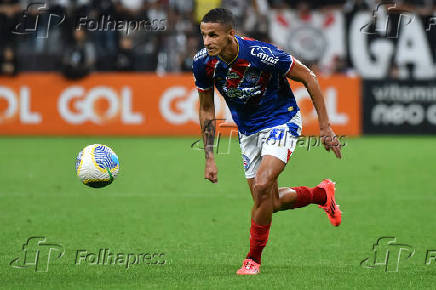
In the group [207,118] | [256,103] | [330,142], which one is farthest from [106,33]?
[330,142]

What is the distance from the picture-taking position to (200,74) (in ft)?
22.9

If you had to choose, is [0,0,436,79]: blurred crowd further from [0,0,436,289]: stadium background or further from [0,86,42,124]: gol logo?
[0,86,42,124]: gol logo

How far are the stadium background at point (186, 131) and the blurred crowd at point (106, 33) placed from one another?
0.04 m

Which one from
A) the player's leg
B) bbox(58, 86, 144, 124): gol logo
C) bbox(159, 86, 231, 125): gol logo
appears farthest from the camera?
bbox(159, 86, 231, 125): gol logo

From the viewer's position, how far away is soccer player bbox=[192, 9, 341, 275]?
21.7ft

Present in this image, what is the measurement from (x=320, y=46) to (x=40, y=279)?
1609 cm

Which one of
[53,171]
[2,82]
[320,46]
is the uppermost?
[320,46]

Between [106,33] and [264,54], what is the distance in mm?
13975

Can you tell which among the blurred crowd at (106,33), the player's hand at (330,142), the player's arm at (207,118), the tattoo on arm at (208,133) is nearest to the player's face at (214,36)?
the player's arm at (207,118)

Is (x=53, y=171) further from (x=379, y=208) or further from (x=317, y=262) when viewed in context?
(x=317, y=262)

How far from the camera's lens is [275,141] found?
6871 mm

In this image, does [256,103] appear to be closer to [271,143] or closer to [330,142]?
[271,143]

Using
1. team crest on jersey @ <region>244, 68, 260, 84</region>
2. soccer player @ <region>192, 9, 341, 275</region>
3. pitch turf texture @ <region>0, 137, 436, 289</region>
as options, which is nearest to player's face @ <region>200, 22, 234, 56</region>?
soccer player @ <region>192, 9, 341, 275</region>

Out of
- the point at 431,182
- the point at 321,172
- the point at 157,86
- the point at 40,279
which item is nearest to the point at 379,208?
the point at 431,182
